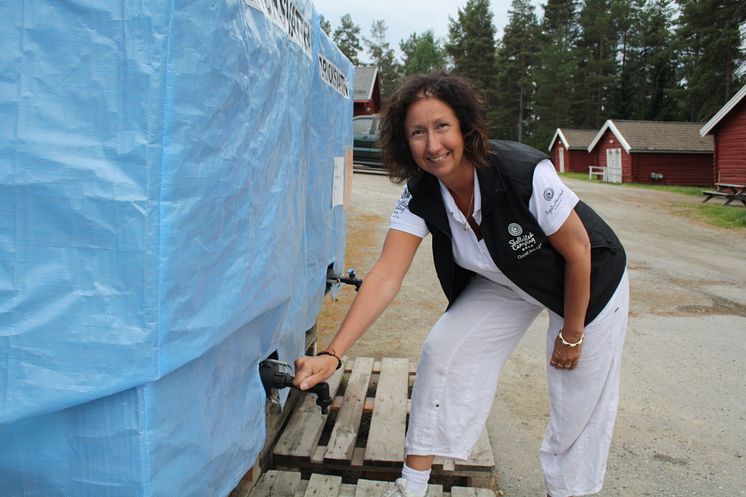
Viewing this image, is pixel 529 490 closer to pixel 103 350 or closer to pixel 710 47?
pixel 103 350

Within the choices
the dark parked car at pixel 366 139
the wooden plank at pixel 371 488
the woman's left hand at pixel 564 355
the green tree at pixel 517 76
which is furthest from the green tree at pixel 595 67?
the wooden plank at pixel 371 488

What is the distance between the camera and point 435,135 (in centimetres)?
201

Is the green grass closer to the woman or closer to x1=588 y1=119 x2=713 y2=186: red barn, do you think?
x1=588 y1=119 x2=713 y2=186: red barn

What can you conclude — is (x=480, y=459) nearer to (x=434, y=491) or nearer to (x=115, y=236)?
(x=434, y=491)

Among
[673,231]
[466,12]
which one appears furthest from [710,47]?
[466,12]

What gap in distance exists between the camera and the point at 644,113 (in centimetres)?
4600

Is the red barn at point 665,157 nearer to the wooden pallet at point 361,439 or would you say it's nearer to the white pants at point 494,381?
the wooden pallet at point 361,439

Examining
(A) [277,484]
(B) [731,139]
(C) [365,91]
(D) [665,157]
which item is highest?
(C) [365,91]

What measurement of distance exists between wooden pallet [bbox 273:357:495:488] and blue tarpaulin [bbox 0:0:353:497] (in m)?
1.36

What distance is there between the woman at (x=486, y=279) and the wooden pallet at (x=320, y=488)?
0.85ft

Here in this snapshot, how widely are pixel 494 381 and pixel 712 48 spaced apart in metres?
38.2

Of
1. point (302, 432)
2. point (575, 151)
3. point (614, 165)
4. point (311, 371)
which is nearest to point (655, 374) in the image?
point (302, 432)

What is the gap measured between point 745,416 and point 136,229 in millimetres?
4060

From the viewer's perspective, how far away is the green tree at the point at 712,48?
108ft
